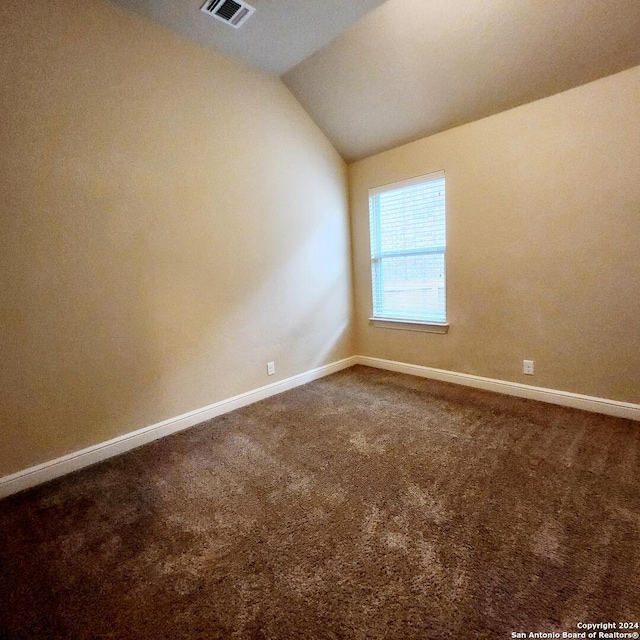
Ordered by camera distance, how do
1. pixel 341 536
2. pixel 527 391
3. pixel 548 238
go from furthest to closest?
pixel 527 391 → pixel 548 238 → pixel 341 536

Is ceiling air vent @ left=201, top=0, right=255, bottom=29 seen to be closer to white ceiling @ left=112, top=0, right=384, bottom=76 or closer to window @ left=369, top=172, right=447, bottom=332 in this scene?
white ceiling @ left=112, top=0, right=384, bottom=76

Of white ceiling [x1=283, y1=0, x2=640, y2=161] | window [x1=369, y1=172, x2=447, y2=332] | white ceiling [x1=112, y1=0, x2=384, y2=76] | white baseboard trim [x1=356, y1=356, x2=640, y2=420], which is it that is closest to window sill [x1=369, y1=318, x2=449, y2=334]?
window [x1=369, y1=172, x2=447, y2=332]

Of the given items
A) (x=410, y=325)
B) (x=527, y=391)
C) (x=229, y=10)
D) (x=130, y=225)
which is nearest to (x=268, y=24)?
(x=229, y=10)

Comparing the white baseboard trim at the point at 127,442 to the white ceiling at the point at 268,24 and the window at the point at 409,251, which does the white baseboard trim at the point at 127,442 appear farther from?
the white ceiling at the point at 268,24

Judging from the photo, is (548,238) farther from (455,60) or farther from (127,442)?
(127,442)

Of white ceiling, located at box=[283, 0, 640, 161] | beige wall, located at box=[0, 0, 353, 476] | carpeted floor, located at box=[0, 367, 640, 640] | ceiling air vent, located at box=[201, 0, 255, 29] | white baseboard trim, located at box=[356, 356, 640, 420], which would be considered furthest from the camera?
white baseboard trim, located at box=[356, 356, 640, 420]

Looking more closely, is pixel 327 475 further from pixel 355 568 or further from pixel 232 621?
pixel 232 621

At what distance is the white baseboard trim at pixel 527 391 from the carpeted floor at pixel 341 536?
0.46 ft

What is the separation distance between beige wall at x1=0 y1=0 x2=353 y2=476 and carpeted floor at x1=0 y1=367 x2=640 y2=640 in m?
0.53

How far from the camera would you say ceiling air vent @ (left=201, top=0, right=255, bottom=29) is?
2129mm

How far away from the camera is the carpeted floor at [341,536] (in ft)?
3.59

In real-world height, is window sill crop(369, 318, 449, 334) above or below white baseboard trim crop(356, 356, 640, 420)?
above

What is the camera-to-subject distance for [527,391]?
9.05ft

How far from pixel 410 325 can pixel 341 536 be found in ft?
7.89
